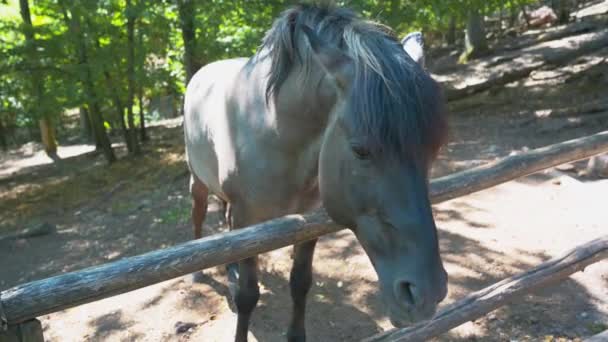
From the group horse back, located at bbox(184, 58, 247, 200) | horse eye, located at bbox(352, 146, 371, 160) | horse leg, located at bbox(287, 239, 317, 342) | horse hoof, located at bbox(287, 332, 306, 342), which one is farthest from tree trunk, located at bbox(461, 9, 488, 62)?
horse eye, located at bbox(352, 146, 371, 160)

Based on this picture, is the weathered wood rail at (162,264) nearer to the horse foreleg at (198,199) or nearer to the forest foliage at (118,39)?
the horse foreleg at (198,199)

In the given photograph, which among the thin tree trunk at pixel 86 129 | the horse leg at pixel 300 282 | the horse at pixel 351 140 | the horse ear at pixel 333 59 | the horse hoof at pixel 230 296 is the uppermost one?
the horse ear at pixel 333 59

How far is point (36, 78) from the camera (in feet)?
25.8

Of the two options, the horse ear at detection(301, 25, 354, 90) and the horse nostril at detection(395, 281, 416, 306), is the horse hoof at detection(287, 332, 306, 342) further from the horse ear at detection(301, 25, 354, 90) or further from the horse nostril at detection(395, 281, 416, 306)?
the horse ear at detection(301, 25, 354, 90)

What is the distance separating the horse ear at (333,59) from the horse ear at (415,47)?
43 cm

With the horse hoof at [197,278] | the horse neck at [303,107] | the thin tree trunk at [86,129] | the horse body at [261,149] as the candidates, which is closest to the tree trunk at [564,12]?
the thin tree trunk at [86,129]

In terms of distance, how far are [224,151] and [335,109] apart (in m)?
1.15

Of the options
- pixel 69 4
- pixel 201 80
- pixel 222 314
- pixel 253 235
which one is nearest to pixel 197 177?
pixel 201 80

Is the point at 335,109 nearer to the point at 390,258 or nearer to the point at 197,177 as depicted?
the point at 390,258

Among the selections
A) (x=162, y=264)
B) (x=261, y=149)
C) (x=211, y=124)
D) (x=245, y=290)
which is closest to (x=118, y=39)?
(x=211, y=124)

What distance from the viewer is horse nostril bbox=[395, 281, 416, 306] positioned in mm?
1463

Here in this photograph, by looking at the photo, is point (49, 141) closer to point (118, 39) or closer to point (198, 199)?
point (118, 39)

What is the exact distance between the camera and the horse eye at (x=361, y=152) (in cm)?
153

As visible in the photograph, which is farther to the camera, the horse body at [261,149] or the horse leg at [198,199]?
the horse leg at [198,199]
